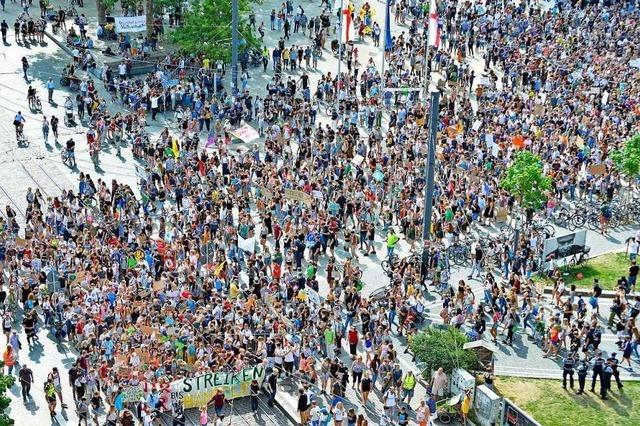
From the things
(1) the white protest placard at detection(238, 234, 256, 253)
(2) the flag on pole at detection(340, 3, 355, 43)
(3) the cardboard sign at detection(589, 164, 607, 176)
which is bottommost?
(1) the white protest placard at detection(238, 234, 256, 253)

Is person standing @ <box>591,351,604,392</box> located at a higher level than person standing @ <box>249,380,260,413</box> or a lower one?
higher

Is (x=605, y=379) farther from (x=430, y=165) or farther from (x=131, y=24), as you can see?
(x=131, y=24)

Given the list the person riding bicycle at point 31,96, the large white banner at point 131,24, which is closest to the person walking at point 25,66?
the person riding bicycle at point 31,96

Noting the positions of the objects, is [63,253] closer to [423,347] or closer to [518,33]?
[423,347]

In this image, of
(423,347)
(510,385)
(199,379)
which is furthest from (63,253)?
(510,385)

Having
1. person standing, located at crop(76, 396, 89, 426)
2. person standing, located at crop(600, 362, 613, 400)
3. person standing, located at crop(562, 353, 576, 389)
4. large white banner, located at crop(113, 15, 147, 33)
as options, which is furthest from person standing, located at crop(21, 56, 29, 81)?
person standing, located at crop(600, 362, 613, 400)

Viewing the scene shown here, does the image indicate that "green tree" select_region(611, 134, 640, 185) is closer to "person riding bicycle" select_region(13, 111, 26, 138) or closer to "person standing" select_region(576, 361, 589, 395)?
"person standing" select_region(576, 361, 589, 395)

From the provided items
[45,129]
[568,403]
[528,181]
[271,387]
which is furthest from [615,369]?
[45,129]
